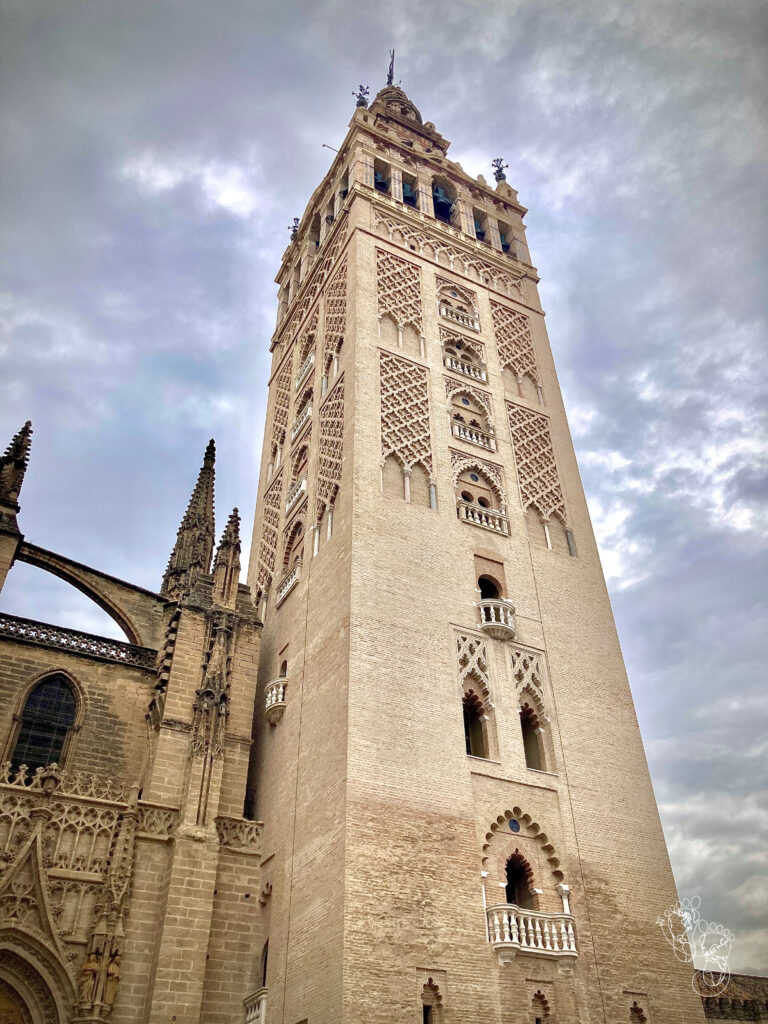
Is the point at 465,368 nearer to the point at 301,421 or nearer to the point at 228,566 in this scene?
the point at 301,421

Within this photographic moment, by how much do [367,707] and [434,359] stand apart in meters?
10.5

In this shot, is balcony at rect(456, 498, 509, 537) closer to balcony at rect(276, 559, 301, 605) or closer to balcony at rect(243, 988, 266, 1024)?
balcony at rect(276, 559, 301, 605)

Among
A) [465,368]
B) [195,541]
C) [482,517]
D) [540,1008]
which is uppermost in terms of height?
[465,368]

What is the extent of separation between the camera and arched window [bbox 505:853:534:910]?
14438mm

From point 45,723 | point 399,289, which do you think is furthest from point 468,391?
point 45,723

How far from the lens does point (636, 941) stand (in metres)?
14.5

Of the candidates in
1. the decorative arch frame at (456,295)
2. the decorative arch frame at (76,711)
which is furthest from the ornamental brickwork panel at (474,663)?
the decorative arch frame at (456,295)

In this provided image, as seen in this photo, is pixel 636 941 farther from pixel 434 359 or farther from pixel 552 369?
pixel 552 369

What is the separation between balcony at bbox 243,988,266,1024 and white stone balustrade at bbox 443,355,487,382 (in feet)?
48.8

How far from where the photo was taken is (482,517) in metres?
19.3

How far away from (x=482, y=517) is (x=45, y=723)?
33.3ft

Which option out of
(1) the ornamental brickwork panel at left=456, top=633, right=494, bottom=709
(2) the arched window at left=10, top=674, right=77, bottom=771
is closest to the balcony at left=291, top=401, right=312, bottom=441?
(1) the ornamental brickwork panel at left=456, top=633, right=494, bottom=709

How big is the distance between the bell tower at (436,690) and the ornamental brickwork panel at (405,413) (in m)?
0.07

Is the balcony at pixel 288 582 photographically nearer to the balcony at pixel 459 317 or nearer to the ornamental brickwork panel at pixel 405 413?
the ornamental brickwork panel at pixel 405 413
